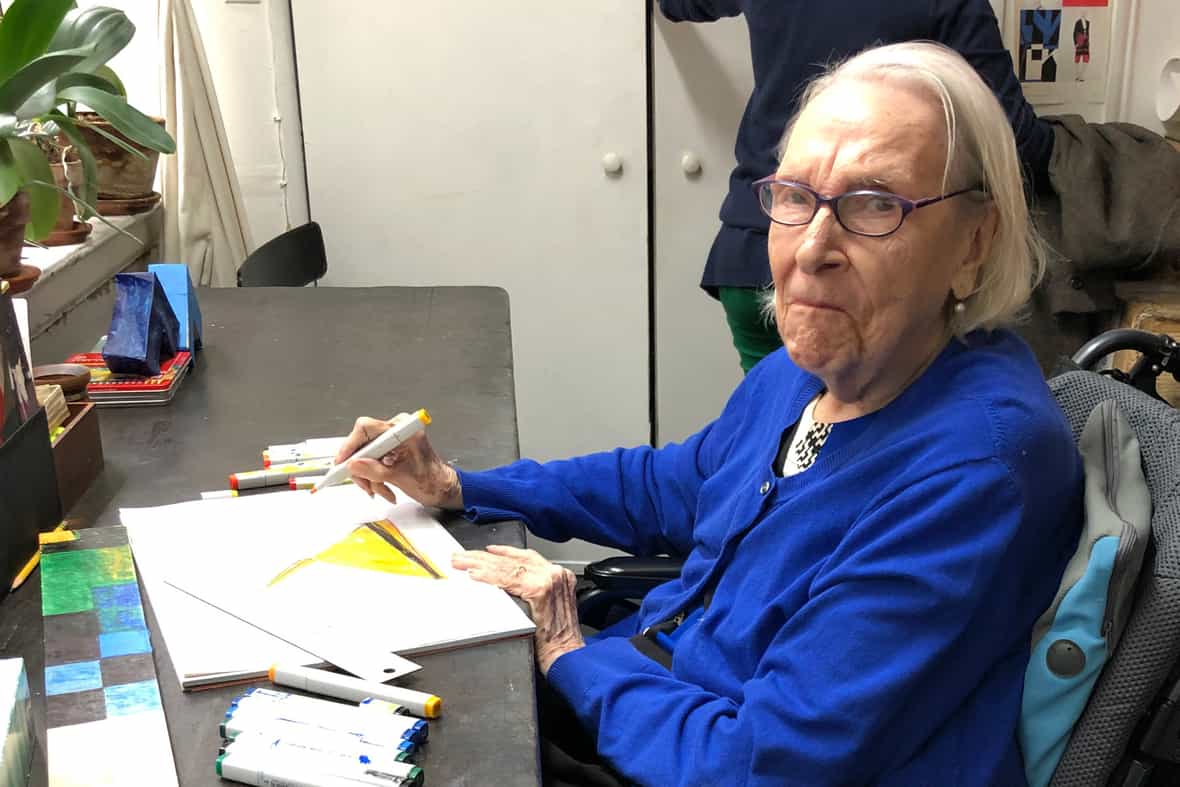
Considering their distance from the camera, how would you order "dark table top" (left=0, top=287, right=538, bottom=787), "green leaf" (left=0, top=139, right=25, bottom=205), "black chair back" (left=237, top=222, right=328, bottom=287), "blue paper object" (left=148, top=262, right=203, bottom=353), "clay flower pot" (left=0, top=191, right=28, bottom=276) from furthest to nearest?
"black chair back" (left=237, top=222, right=328, bottom=287) → "blue paper object" (left=148, top=262, right=203, bottom=353) → "clay flower pot" (left=0, top=191, right=28, bottom=276) → "green leaf" (left=0, top=139, right=25, bottom=205) → "dark table top" (left=0, top=287, right=538, bottom=787)

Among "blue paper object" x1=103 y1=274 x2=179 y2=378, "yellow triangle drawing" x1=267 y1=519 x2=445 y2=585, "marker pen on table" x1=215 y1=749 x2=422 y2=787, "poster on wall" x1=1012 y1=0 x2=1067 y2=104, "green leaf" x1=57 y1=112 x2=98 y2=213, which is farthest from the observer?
"poster on wall" x1=1012 y1=0 x2=1067 y2=104

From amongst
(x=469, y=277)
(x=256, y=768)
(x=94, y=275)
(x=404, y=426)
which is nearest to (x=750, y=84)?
(x=469, y=277)

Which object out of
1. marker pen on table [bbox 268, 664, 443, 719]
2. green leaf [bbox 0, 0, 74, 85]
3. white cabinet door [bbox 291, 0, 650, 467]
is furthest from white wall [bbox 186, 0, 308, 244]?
marker pen on table [bbox 268, 664, 443, 719]

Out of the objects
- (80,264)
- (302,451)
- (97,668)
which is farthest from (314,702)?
(80,264)

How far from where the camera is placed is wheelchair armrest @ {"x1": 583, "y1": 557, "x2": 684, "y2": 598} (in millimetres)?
1617

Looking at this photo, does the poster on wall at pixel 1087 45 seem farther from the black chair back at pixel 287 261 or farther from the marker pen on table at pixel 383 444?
the marker pen on table at pixel 383 444

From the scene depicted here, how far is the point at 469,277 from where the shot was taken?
10.1ft

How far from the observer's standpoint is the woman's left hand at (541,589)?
1.28 metres

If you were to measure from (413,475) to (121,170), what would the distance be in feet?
4.75

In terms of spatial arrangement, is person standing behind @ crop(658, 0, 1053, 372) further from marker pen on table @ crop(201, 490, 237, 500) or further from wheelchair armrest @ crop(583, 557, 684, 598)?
marker pen on table @ crop(201, 490, 237, 500)

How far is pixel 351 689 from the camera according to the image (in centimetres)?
104

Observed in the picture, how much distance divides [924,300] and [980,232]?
9 centimetres

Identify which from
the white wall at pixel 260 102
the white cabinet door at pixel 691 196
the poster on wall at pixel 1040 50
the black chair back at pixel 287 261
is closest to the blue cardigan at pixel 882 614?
the black chair back at pixel 287 261

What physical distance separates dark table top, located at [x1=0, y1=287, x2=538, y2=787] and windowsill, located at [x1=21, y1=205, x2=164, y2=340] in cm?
6
